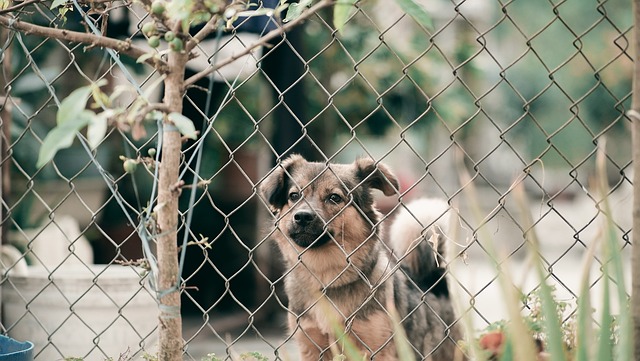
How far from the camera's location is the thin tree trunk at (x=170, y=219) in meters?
1.75

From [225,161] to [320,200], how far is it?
3.75 metres

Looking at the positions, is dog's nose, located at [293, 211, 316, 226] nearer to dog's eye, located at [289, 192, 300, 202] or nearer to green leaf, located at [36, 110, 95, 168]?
dog's eye, located at [289, 192, 300, 202]

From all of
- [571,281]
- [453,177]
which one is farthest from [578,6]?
[571,281]

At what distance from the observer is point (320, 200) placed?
3.39 metres

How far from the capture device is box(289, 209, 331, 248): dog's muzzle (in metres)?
3.22

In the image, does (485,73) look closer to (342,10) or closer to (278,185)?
(278,185)

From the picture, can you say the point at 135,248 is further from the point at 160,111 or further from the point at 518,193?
the point at 518,193

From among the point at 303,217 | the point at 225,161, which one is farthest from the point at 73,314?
the point at 225,161

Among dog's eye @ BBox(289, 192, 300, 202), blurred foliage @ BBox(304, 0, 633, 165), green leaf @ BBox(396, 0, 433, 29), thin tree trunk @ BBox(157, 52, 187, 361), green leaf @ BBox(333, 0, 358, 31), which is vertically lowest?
thin tree trunk @ BBox(157, 52, 187, 361)

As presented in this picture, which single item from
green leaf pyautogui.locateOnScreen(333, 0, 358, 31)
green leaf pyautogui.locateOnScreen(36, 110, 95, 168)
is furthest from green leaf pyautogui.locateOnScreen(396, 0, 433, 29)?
green leaf pyautogui.locateOnScreen(36, 110, 95, 168)

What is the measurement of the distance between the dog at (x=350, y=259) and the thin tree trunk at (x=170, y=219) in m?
1.21

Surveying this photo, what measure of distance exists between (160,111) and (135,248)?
4.40 meters

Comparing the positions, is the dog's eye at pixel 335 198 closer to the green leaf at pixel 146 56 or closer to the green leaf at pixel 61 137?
the green leaf at pixel 146 56

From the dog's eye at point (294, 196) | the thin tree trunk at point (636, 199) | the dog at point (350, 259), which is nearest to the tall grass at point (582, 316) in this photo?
the thin tree trunk at point (636, 199)
